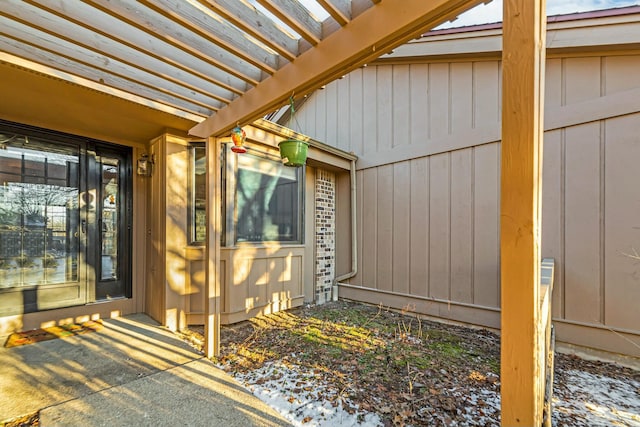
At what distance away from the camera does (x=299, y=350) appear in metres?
2.87

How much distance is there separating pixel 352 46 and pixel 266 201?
2.89 metres

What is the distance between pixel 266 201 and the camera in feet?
13.6

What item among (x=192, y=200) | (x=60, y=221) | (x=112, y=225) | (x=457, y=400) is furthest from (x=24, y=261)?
(x=457, y=400)

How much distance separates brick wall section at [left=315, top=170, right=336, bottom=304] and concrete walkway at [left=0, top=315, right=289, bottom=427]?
8.03 ft

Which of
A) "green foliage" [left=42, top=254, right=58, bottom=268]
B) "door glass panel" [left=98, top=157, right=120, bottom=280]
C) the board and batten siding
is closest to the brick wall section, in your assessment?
the board and batten siding

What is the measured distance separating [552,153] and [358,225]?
2.76 meters

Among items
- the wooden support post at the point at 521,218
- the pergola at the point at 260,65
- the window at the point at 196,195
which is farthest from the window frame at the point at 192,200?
the wooden support post at the point at 521,218

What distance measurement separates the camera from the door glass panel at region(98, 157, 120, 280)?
11.7 feet

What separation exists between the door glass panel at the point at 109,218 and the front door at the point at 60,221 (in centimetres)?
1

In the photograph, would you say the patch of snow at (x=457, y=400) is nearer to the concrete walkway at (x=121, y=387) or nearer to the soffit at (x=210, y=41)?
the concrete walkway at (x=121, y=387)

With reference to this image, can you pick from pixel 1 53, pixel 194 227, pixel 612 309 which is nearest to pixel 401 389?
pixel 612 309

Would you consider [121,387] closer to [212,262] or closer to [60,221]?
[212,262]

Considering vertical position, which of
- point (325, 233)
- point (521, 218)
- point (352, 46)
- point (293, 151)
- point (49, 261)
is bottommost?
point (49, 261)

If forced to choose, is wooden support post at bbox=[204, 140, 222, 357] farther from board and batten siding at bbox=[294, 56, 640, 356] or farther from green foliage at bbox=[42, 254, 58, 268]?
board and batten siding at bbox=[294, 56, 640, 356]
